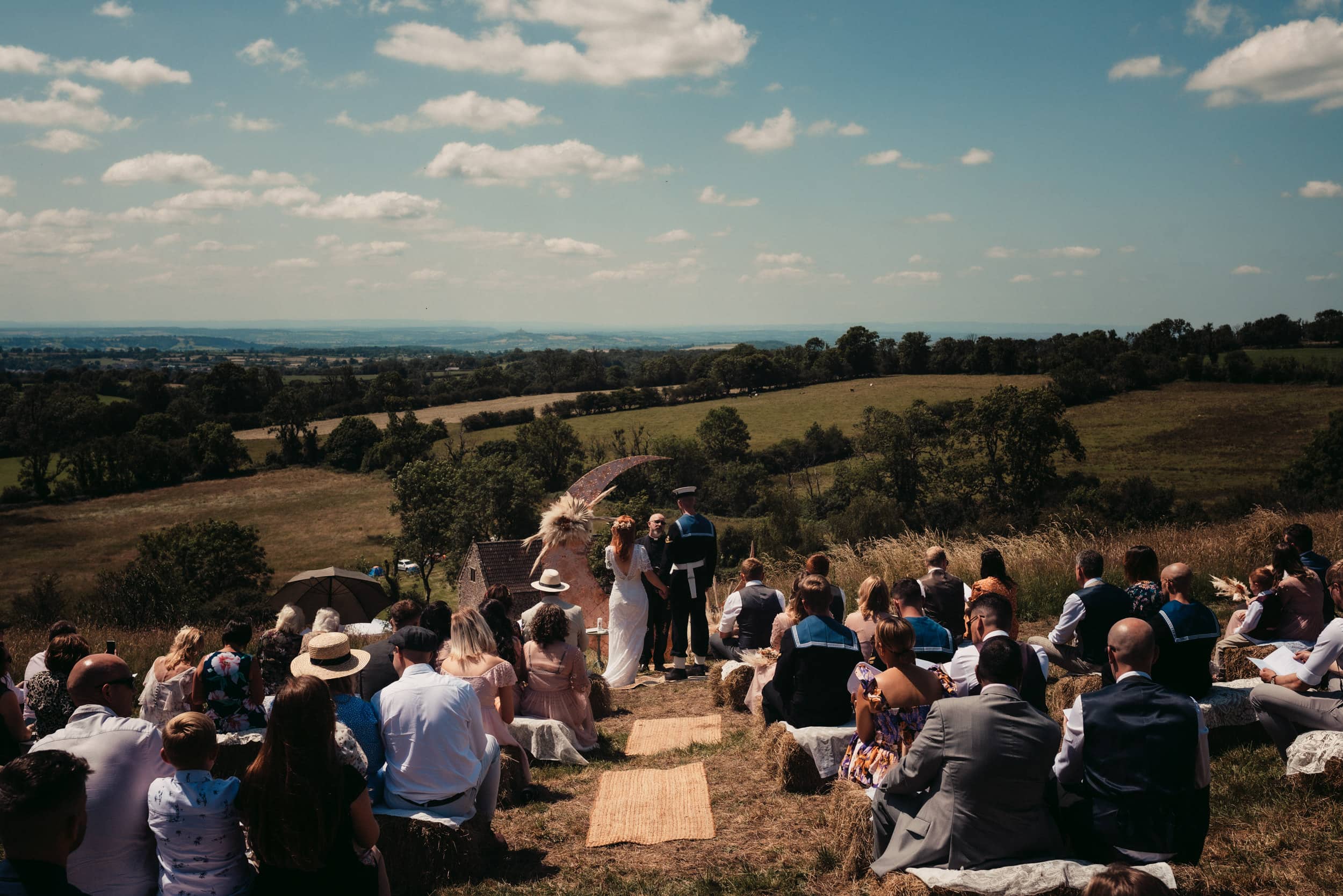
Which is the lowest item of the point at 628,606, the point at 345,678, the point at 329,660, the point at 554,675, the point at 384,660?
the point at 628,606

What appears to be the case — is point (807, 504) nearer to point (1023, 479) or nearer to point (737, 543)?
point (737, 543)

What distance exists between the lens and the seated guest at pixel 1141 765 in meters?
3.70

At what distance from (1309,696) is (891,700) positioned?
2.77 meters

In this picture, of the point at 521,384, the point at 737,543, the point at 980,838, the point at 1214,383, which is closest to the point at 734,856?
the point at 980,838

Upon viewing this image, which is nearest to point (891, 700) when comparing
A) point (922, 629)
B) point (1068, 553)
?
point (922, 629)

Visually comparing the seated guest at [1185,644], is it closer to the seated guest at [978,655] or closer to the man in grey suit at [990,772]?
the seated guest at [978,655]

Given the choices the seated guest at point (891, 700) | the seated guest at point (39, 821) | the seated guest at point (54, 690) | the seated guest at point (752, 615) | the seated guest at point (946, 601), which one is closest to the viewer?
the seated guest at point (39, 821)

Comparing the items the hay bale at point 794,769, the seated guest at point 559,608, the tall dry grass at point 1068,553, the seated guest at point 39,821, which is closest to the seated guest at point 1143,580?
the hay bale at point 794,769

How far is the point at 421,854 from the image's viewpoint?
4.44 meters

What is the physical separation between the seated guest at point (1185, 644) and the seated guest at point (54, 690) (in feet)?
23.0

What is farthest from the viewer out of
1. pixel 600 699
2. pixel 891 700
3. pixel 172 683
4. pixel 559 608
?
pixel 600 699

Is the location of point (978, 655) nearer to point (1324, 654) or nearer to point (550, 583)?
point (1324, 654)

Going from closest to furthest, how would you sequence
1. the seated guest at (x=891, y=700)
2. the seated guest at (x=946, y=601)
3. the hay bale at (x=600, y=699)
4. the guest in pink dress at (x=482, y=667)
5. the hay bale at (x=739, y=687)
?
the seated guest at (x=891, y=700) → the guest in pink dress at (x=482, y=667) → the seated guest at (x=946, y=601) → the hay bale at (x=739, y=687) → the hay bale at (x=600, y=699)

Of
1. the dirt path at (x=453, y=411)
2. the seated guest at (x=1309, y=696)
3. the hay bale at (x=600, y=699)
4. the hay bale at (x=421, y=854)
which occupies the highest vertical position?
the seated guest at (x=1309, y=696)
